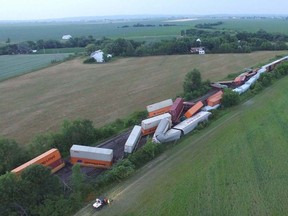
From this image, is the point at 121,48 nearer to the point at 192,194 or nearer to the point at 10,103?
the point at 10,103

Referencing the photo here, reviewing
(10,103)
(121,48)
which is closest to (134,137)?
(10,103)

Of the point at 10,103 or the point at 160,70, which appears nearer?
the point at 10,103

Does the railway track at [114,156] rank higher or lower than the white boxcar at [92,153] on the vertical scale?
lower

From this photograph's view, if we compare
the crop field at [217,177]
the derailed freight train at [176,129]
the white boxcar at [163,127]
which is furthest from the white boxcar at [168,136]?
the crop field at [217,177]

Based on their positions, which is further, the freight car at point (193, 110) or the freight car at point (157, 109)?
the freight car at point (157, 109)

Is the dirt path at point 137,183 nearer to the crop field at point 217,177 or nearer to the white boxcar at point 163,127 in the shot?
the crop field at point 217,177

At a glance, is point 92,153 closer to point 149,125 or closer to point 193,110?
point 149,125

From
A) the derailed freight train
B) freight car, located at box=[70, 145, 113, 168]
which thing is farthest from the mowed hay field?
the derailed freight train
